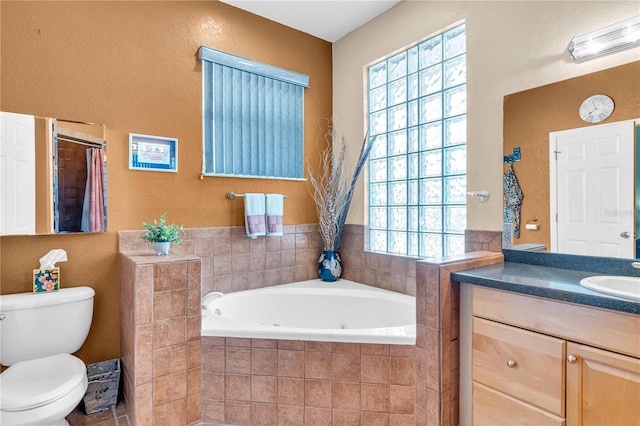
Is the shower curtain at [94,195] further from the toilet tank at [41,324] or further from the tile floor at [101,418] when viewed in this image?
the tile floor at [101,418]

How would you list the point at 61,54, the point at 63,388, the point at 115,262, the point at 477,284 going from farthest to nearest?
the point at 115,262 < the point at 61,54 < the point at 63,388 < the point at 477,284

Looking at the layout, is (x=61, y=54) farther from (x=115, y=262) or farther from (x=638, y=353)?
(x=638, y=353)

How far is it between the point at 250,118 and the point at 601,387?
2643 mm

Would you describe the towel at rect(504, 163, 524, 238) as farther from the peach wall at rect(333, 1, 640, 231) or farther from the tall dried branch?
the tall dried branch

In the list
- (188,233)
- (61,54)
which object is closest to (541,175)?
(188,233)

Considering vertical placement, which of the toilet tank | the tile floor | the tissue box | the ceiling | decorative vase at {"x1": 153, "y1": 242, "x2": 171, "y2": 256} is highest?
the ceiling

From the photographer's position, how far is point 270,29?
115 inches

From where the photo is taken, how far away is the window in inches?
104

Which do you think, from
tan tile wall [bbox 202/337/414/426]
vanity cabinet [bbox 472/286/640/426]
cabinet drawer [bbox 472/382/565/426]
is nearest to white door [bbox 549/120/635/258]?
vanity cabinet [bbox 472/286/640/426]

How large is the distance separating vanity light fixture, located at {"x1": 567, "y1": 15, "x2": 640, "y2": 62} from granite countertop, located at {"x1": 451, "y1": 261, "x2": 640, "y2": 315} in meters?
1.03

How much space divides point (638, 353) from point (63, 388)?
2.27 metres

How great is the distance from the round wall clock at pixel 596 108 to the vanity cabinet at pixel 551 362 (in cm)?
95

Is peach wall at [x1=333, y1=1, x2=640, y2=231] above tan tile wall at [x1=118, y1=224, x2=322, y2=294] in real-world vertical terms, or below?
above

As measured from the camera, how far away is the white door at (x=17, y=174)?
1910 mm
